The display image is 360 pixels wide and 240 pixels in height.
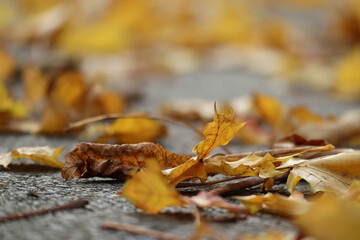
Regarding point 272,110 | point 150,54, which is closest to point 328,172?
point 272,110

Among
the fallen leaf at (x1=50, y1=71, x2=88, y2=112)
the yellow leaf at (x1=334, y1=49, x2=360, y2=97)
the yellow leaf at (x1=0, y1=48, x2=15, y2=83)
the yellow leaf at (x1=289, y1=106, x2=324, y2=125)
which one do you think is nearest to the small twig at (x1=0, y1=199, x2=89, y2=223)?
the fallen leaf at (x1=50, y1=71, x2=88, y2=112)

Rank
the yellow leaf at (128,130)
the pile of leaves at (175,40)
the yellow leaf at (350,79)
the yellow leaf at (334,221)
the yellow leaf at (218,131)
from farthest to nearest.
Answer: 1. the pile of leaves at (175,40)
2. the yellow leaf at (350,79)
3. the yellow leaf at (128,130)
4. the yellow leaf at (218,131)
5. the yellow leaf at (334,221)

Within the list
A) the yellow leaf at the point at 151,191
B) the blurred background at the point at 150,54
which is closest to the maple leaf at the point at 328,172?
the yellow leaf at the point at 151,191

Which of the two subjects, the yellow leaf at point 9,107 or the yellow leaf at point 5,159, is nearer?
the yellow leaf at point 5,159

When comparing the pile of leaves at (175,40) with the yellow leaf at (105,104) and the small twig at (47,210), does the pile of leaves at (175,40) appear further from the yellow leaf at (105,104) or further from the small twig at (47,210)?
the small twig at (47,210)

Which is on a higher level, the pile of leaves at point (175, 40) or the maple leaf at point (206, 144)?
the pile of leaves at point (175, 40)

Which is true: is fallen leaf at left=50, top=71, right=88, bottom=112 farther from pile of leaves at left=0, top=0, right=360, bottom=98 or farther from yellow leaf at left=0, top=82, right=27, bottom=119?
pile of leaves at left=0, top=0, right=360, bottom=98

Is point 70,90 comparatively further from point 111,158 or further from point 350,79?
point 350,79
